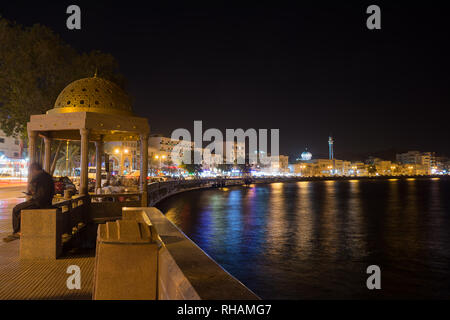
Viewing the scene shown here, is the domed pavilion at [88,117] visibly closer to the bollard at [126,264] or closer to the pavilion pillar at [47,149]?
the pavilion pillar at [47,149]

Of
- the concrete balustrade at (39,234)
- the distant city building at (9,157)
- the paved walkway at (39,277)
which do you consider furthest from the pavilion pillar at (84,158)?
the distant city building at (9,157)

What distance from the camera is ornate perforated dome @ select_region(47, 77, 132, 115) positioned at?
14.3 meters

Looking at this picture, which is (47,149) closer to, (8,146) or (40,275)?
(40,275)

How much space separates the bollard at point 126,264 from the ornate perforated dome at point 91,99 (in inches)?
444

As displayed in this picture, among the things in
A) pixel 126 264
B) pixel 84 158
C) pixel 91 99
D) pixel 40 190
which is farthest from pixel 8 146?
pixel 126 264

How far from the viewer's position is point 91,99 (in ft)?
47.1

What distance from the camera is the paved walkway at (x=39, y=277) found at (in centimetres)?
556

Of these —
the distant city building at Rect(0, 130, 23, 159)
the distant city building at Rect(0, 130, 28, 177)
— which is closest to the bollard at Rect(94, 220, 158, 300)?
the distant city building at Rect(0, 130, 28, 177)

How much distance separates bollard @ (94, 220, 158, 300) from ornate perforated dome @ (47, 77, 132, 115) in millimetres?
11272

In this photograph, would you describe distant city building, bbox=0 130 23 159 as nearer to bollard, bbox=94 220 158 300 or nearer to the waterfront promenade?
the waterfront promenade

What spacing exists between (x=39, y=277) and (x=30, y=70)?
86.0 ft
